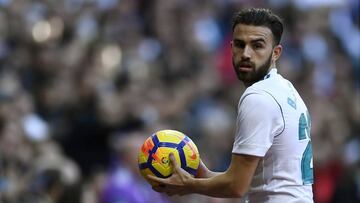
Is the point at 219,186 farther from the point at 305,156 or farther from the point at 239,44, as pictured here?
the point at 239,44

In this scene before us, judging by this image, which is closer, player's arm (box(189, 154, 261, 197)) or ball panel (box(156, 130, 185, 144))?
player's arm (box(189, 154, 261, 197))

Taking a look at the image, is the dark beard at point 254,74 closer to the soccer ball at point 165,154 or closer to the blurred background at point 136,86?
the soccer ball at point 165,154

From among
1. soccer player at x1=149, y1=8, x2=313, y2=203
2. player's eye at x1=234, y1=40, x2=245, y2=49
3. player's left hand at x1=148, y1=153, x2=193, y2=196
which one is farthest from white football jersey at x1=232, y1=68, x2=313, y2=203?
player's left hand at x1=148, y1=153, x2=193, y2=196

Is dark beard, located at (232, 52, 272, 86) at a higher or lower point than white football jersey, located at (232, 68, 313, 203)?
higher

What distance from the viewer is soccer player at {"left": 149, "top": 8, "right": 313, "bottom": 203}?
680cm

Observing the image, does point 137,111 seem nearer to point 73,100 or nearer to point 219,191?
point 73,100

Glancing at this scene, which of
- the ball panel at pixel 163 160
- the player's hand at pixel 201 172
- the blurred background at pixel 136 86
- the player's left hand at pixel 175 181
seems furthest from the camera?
the blurred background at pixel 136 86

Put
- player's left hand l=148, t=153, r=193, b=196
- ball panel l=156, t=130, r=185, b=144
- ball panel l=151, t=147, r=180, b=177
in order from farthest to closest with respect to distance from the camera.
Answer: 1. ball panel l=156, t=130, r=185, b=144
2. ball panel l=151, t=147, r=180, b=177
3. player's left hand l=148, t=153, r=193, b=196

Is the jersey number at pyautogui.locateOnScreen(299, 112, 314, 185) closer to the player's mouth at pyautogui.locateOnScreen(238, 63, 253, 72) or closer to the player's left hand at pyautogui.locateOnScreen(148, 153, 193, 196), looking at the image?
the player's mouth at pyautogui.locateOnScreen(238, 63, 253, 72)

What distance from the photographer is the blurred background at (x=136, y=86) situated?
39.0ft

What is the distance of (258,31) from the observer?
23.4 ft

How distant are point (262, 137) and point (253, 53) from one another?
60 cm

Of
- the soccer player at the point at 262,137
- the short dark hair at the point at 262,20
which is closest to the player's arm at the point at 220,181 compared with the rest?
the soccer player at the point at 262,137

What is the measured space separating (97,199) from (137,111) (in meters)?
2.89
